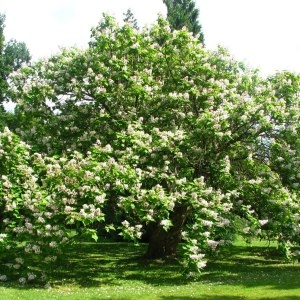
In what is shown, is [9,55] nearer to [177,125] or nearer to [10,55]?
[10,55]

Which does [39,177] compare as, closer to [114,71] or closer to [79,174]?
[79,174]

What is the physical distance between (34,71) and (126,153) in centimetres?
741

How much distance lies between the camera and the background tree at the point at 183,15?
3925cm

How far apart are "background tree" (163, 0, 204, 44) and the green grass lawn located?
22.0 metres

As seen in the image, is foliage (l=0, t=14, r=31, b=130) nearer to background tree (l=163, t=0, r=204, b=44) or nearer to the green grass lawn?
background tree (l=163, t=0, r=204, b=44)

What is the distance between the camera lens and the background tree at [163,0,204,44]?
39.2 m

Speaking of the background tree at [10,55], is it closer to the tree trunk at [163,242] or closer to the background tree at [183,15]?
the background tree at [183,15]

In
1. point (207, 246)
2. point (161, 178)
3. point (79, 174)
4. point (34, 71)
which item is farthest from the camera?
point (34, 71)

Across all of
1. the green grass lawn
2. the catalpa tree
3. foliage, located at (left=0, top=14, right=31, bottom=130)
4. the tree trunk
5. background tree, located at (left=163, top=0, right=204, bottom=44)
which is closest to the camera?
the green grass lawn

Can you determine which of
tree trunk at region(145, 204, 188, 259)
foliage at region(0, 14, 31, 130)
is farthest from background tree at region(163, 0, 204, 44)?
tree trunk at region(145, 204, 188, 259)

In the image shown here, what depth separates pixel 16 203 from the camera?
48.2 feet

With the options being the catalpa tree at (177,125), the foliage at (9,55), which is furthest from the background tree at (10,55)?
the catalpa tree at (177,125)

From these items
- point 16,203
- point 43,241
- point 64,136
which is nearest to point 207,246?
point 43,241

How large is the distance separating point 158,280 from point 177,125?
6428 millimetres
